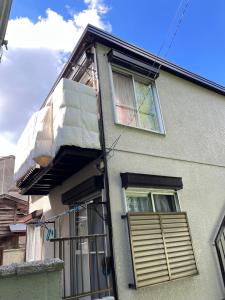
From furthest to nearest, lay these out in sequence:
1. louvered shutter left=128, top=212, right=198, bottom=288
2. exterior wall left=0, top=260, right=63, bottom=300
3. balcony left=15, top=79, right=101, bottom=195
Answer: balcony left=15, top=79, right=101, bottom=195, louvered shutter left=128, top=212, right=198, bottom=288, exterior wall left=0, top=260, right=63, bottom=300

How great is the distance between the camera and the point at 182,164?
673cm

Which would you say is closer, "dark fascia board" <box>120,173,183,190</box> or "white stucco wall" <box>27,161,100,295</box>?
"dark fascia board" <box>120,173,183,190</box>

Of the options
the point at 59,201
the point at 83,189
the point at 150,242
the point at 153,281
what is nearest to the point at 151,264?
the point at 153,281

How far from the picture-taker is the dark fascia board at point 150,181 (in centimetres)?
520

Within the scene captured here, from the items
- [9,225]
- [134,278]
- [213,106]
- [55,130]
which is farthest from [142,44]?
[9,225]

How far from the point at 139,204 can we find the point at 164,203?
793mm

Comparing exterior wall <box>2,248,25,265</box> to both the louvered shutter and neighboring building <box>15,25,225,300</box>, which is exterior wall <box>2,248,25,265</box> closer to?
neighboring building <box>15,25,225,300</box>

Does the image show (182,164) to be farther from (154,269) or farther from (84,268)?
(84,268)

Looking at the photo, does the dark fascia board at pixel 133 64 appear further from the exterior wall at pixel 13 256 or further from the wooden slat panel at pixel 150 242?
the exterior wall at pixel 13 256

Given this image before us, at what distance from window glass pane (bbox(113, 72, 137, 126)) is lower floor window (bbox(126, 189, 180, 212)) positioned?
6.06 ft

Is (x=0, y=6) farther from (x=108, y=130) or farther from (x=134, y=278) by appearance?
(x=134, y=278)

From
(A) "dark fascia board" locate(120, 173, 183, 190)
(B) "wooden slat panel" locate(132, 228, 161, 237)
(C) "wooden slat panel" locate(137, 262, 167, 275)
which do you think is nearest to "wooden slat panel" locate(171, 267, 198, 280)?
(C) "wooden slat panel" locate(137, 262, 167, 275)

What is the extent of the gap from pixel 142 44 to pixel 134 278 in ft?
21.2

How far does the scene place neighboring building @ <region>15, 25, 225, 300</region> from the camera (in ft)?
15.6
